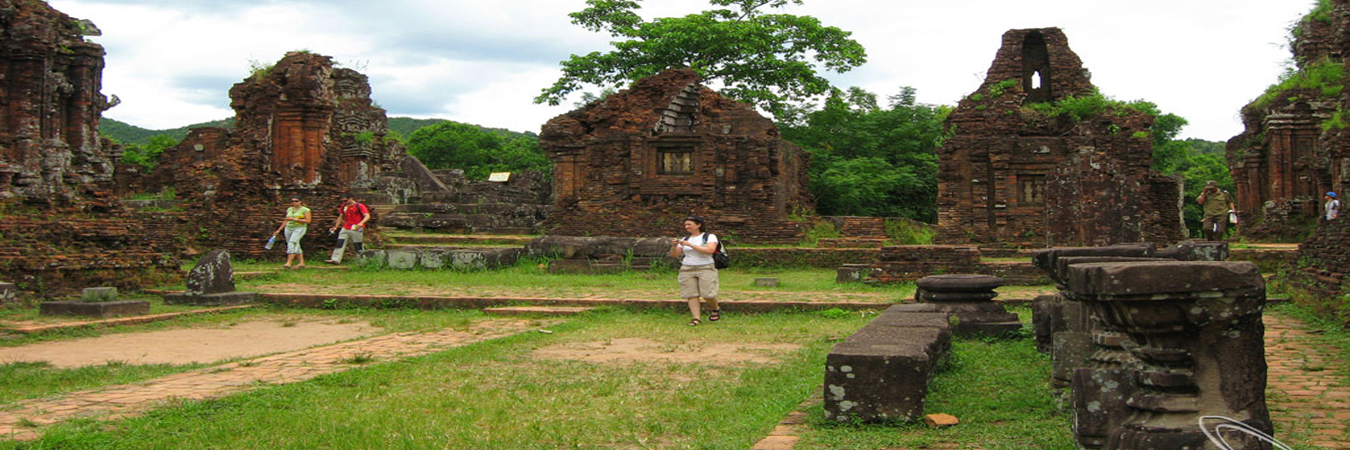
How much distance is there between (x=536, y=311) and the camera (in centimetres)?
1095

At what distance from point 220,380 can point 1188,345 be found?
537cm

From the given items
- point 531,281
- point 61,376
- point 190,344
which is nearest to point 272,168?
point 531,281

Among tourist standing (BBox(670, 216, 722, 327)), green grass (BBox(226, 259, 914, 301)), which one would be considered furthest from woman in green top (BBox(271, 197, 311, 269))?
tourist standing (BBox(670, 216, 722, 327))

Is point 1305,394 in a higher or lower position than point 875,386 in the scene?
lower

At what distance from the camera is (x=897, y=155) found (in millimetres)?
36875

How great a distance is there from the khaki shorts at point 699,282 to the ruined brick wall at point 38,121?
30.5 feet

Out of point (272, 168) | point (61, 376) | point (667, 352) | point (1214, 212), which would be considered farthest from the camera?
point (272, 168)

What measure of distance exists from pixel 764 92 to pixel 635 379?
31.4 meters

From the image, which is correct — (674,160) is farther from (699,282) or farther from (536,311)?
(699,282)

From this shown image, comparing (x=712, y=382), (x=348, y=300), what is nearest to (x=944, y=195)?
(x=348, y=300)

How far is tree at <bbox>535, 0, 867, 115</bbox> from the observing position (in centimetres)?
3659

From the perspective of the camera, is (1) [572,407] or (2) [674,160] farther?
(2) [674,160]

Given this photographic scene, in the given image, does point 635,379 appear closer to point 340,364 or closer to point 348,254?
point 340,364

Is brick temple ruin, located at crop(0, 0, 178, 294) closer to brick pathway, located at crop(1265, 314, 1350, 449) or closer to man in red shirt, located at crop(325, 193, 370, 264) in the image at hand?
man in red shirt, located at crop(325, 193, 370, 264)
